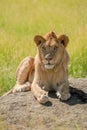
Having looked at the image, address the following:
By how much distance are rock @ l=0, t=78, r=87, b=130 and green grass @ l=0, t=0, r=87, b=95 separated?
8.90ft

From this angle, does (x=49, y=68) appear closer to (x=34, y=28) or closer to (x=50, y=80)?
(x=50, y=80)

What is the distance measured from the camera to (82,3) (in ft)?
74.6

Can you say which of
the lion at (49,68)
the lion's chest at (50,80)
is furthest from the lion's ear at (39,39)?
the lion's chest at (50,80)

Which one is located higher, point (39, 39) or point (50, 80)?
point (39, 39)

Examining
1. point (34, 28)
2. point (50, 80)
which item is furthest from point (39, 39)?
point (34, 28)

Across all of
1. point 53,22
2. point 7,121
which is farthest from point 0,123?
point 53,22

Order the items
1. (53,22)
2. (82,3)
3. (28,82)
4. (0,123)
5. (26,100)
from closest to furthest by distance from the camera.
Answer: (0,123) → (26,100) → (28,82) → (53,22) → (82,3)

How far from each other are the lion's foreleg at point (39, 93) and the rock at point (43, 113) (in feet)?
0.21

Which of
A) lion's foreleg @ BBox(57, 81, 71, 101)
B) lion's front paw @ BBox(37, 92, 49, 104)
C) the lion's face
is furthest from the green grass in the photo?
lion's front paw @ BBox(37, 92, 49, 104)

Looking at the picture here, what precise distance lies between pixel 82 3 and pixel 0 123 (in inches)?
577

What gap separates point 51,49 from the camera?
30.0 feet

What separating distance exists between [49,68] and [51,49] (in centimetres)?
28

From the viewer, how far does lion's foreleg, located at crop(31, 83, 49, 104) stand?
9.02m

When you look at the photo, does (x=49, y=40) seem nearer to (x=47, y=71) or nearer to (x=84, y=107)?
(x=47, y=71)
